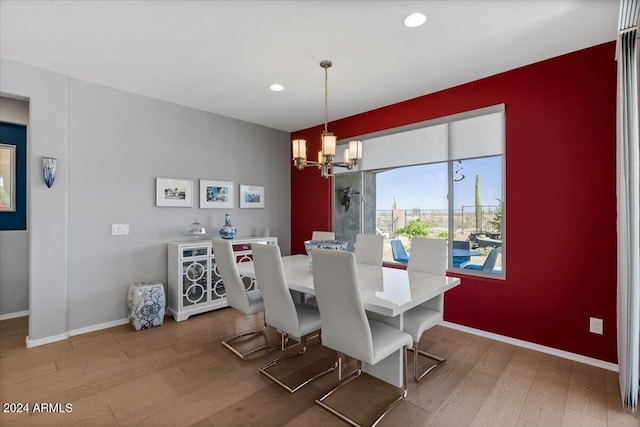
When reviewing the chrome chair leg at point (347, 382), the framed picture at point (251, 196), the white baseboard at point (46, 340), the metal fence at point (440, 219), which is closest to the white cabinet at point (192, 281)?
the framed picture at point (251, 196)

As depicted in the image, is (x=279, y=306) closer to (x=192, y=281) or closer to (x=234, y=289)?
(x=234, y=289)

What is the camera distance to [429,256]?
270 cm

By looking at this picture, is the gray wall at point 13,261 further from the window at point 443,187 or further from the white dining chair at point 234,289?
the window at point 443,187

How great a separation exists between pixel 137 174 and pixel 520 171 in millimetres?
4093

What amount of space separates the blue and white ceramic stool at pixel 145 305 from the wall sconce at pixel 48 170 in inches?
52.0

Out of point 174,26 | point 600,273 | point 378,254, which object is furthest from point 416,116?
point 174,26

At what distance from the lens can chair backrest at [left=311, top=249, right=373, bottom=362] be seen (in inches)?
68.2

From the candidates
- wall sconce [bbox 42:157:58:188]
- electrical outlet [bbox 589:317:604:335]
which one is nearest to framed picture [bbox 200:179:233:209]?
wall sconce [bbox 42:157:58:188]

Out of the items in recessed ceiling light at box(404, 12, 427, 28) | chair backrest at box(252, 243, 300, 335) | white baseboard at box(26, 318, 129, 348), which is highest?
recessed ceiling light at box(404, 12, 427, 28)

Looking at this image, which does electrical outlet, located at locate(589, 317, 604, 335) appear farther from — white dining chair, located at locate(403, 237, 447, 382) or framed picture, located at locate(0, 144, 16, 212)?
framed picture, located at locate(0, 144, 16, 212)

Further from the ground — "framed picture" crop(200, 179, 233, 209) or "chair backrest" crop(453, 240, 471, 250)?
"framed picture" crop(200, 179, 233, 209)

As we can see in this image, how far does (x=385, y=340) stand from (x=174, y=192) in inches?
124

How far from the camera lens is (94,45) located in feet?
8.27

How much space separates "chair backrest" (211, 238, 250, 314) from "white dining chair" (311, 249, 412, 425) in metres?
0.94
